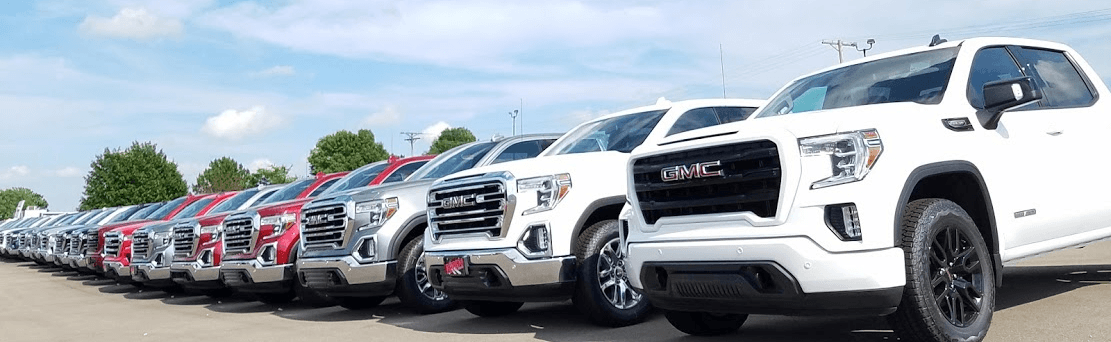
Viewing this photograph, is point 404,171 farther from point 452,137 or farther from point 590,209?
point 452,137

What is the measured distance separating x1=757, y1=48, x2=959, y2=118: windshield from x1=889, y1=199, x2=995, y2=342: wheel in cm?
85

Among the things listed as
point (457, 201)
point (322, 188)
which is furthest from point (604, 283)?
point (322, 188)

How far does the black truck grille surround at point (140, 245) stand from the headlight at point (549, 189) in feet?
30.7

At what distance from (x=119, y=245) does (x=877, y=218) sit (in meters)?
14.8

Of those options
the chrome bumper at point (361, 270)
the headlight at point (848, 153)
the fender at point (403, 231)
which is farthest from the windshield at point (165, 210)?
the headlight at point (848, 153)

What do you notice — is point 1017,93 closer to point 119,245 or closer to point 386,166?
point 386,166

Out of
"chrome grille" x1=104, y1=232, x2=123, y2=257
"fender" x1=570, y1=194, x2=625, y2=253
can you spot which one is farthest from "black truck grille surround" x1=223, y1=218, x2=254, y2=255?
"chrome grille" x1=104, y1=232, x2=123, y2=257

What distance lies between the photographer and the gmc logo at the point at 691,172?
5.75 metres

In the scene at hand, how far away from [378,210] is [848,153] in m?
5.51

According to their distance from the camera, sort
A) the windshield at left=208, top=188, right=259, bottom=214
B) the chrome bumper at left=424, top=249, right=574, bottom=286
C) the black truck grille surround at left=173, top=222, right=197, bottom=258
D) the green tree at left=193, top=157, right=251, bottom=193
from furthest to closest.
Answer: the green tree at left=193, top=157, right=251, bottom=193 → the windshield at left=208, top=188, right=259, bottom=214 → the black truck grille surround at left=173, top=222, right=197, bottom=258 → the chrome bumper at left=424, top=249, right=574, bottom=286

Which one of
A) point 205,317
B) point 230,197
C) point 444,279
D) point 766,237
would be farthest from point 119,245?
point 766,237

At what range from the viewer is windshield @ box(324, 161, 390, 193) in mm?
12461

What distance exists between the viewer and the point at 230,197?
1783cm

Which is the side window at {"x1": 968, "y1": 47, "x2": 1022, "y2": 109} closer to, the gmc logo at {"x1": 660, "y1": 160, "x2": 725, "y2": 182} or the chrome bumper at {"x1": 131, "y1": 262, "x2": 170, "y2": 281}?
the gmc logo at {"x1": 660, "y1": 160, "x2": 725, "y2": 182}
